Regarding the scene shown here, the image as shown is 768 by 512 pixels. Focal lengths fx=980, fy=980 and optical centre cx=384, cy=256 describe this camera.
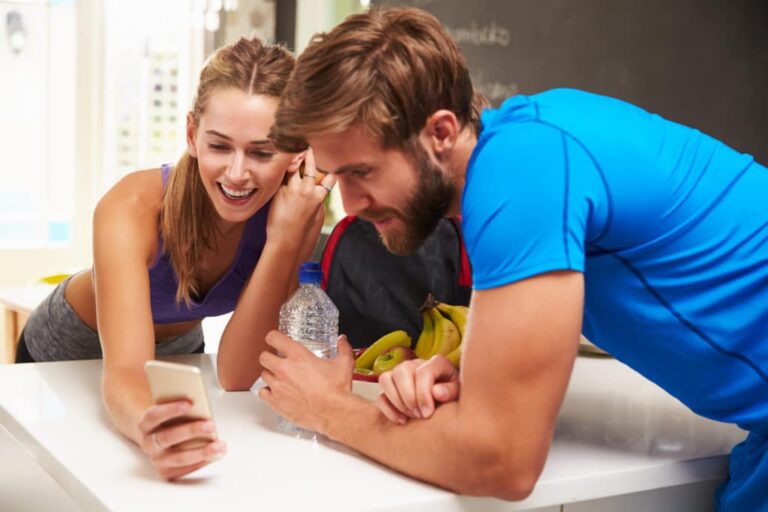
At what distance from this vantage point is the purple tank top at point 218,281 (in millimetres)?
1905

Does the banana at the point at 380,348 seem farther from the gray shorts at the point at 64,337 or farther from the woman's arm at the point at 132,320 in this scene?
the gray shorts at the point at 64,337

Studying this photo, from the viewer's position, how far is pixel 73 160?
17.4ft

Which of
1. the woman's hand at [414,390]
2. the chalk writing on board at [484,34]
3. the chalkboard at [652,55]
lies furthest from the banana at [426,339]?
the chalk writing on board at [484,34]

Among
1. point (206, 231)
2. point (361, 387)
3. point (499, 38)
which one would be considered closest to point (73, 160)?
point (499, 38)

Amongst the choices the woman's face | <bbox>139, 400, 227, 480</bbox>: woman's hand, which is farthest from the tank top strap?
<bbox>139, 400, 227, 480</bbox>: woman's hand

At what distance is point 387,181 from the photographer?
1229mm

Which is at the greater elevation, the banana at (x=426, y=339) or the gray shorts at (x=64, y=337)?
the banana at (x=426, y=339)

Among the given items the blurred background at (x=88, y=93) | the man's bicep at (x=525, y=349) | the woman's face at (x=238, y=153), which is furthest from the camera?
the blurred background at (x=88, y=93)

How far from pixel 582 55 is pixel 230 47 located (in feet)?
4.79

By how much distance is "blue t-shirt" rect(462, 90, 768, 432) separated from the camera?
43.4 inches

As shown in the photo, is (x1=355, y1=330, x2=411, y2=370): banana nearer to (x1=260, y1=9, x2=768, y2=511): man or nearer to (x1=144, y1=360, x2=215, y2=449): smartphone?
(x1=260, y1=9, x2=768, y2=511): man

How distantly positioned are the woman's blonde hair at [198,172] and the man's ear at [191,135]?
0.01 meters

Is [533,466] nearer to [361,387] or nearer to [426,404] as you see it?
[426,404]

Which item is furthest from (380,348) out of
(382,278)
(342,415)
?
(342,415)
